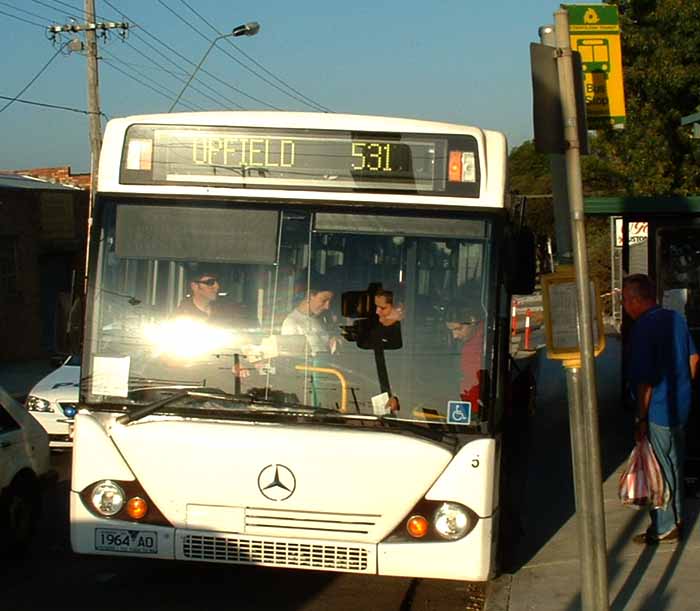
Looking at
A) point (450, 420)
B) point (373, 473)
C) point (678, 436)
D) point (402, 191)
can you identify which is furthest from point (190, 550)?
point (678, 436)

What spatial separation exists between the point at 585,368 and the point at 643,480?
274 centimetres

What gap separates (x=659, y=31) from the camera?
20.8 m

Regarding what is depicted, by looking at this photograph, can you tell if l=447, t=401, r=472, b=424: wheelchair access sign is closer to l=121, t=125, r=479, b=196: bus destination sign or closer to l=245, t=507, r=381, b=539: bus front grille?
l=245, t=507, r=381, b=539: bus front grille

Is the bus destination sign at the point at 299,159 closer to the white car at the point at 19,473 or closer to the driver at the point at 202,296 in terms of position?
the driver at the point at 202,296

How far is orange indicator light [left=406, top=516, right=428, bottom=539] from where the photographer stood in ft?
19.8

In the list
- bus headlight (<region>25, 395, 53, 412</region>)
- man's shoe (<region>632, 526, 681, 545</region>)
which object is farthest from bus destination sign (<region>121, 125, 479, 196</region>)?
bus headlight (<region>25, 395, 53, 412</region>)

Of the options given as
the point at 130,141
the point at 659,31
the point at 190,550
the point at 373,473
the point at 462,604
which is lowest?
the point at 462,604

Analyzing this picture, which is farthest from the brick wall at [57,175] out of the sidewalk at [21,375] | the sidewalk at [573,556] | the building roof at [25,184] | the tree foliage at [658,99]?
the sidewalk at [573,556]

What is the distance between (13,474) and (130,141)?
9.41ft

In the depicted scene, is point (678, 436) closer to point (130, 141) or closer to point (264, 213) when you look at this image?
point (264, 213)

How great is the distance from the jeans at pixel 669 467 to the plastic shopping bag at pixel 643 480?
116mm

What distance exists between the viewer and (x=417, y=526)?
19.8 ft

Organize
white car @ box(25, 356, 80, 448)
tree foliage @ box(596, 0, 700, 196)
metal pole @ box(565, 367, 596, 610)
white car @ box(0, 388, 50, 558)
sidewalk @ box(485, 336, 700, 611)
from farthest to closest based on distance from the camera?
tree foliage @ box(596, 0, 700, 196), white car @ box(25, 356, 80, 448), white car @ box(0, 388, 50, 558), sidewalk @ box(485, 336, 700, 611), metal pole @ box(565, 367, 596, 610)

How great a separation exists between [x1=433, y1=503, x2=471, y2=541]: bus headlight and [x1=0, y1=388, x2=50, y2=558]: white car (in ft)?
11.2
